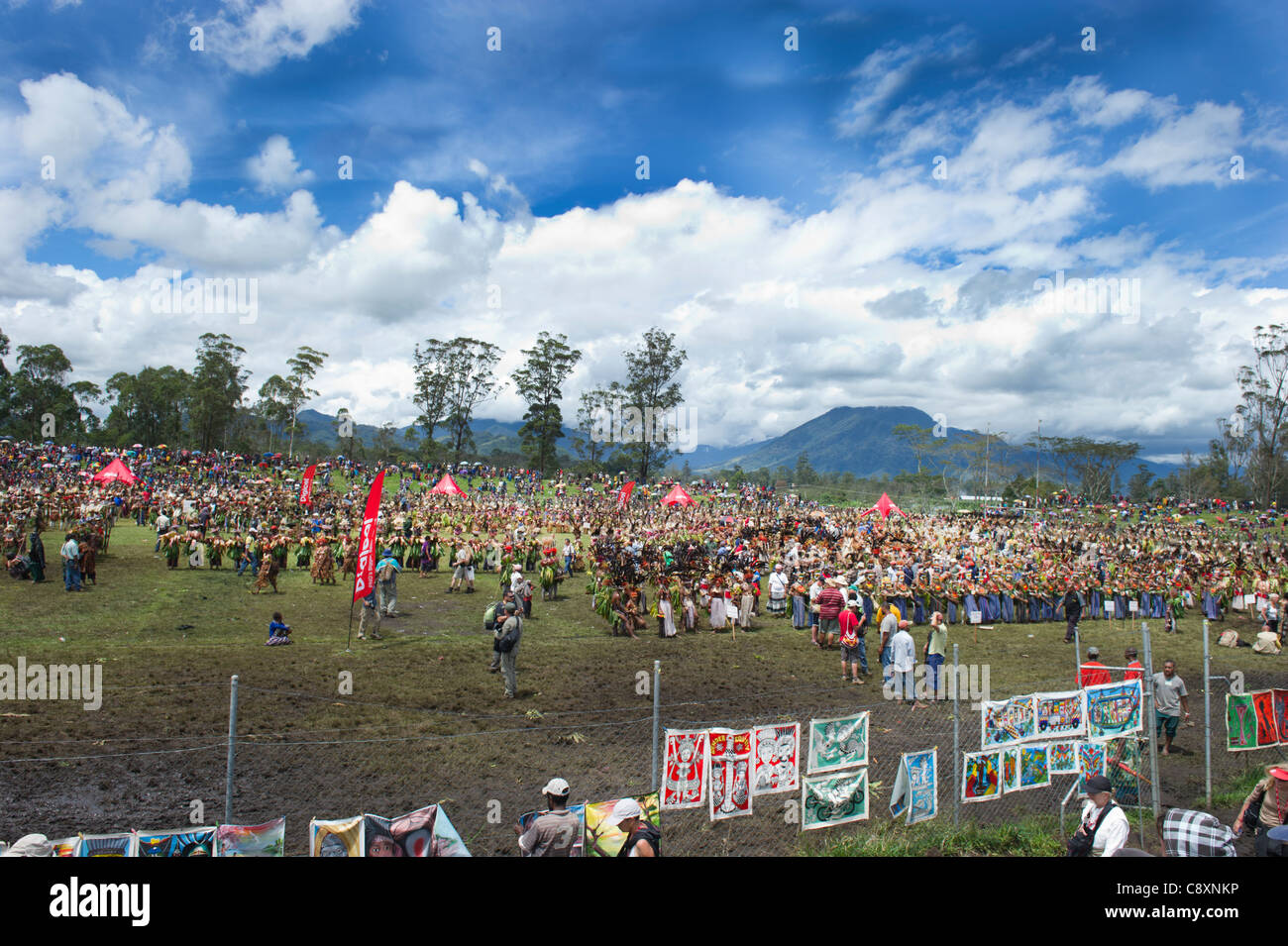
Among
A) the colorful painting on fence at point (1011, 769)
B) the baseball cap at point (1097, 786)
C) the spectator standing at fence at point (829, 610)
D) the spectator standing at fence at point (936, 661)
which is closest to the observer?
the baseball cap at point (1097, 786)

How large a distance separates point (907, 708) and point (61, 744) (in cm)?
1313

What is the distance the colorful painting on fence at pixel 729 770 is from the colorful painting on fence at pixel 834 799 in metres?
0.65

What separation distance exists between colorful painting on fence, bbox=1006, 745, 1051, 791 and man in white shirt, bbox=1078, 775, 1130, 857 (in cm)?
192

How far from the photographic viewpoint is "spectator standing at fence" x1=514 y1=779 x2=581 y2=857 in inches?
199

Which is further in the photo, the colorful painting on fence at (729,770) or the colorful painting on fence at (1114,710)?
the colorful painting on fence at (1114,710)

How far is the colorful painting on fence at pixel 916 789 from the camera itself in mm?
7242

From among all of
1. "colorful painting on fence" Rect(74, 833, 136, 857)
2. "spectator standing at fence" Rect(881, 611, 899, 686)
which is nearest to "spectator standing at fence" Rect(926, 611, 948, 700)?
"spectator standing at fence" Rect(881, 611, 899, 686)

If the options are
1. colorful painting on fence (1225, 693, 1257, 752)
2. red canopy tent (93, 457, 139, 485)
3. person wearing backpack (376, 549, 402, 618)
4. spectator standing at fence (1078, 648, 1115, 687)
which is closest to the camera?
colorful painting on fence (1225, 693, 1257, 752)

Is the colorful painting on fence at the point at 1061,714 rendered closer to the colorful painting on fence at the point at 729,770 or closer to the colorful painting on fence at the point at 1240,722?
the colorful painting on fence at the point at 1240,722

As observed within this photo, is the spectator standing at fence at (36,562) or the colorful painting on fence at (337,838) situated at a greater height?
the spectator standing at fence at (36,562)

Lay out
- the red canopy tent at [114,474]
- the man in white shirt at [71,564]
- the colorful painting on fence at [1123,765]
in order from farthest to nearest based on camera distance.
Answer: the red canopy tent at [114,474] → the man in white shirt at [71,564] → the colorful painting on fence at [1123,765]

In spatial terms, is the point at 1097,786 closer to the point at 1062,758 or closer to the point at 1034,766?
the point at 1034,766

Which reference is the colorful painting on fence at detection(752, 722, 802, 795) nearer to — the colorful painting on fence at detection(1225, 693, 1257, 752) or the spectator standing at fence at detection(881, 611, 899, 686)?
the colorful painting on fence at detection(1225, 693, 1257, 752)

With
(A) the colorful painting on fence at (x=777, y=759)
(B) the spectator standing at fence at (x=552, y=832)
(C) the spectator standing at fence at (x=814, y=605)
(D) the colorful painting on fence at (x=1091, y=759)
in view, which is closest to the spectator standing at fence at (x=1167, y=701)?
(D) the colorful painting on fence at (x=1091, y=759)
